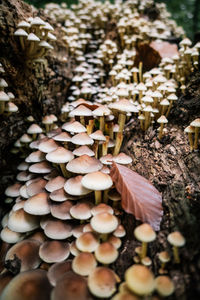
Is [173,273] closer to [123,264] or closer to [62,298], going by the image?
[123,264]

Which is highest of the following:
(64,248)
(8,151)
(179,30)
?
(179,30)

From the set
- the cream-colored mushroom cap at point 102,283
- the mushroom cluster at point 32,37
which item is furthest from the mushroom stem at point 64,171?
the mushroom cluster at point 32,37

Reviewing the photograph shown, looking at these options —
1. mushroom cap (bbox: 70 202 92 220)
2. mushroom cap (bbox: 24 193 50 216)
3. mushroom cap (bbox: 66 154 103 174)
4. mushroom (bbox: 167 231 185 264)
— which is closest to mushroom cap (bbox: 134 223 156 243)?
mushroom (bbox: 167 231 185 264)

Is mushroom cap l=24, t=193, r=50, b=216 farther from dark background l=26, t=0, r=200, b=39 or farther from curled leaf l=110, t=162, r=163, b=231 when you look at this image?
dark background l=26, t=0, r=200, b=39

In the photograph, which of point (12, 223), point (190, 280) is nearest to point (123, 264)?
point (190, 280)

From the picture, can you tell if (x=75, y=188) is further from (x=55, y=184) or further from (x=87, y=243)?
(x=87, y=243)

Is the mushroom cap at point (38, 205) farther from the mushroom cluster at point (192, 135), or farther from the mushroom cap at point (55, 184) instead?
the mushroom cluster at point (192, 135)

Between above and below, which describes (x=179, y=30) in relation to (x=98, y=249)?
above

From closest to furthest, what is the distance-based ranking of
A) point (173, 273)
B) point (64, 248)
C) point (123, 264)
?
point (173, 273) → point (123, 264) → point (64, 248)
